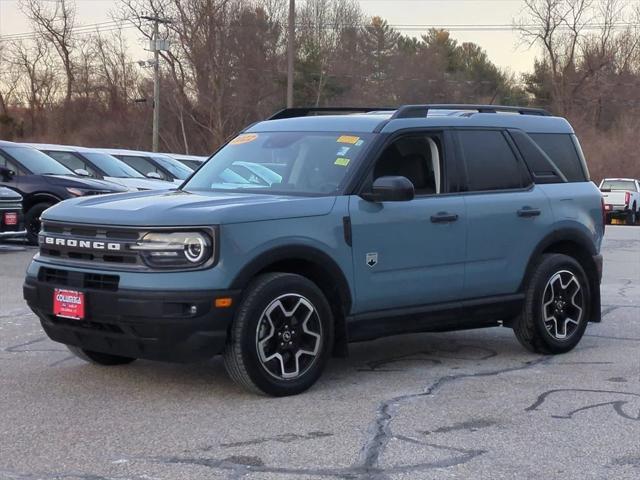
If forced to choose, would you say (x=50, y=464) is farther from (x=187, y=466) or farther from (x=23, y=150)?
(x=23, y=150)

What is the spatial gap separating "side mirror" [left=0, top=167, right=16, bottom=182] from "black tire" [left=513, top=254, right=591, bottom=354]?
37.3 ft

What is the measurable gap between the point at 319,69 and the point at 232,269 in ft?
181

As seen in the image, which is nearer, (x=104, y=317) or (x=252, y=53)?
(x=104, y=317)

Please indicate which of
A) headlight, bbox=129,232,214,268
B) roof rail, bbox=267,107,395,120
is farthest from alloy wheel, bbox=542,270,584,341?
headlight, bbox=129,232,214,268

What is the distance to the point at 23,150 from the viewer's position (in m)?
17.8

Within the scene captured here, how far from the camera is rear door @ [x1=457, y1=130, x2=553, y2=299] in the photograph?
7.57 meters

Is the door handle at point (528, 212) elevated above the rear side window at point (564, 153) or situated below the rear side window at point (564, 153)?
below

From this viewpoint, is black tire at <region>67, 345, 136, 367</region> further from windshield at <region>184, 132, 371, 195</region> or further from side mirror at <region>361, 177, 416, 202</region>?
side mirror at <region>361, 177, 416, 202</region>

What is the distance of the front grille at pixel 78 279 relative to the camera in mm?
6164

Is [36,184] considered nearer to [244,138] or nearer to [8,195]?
[8,195]

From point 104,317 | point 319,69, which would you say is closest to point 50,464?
point 104,317

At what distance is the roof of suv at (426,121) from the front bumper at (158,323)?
1.81 meters

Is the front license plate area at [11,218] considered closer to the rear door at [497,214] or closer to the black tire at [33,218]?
the black tire at [33,218]

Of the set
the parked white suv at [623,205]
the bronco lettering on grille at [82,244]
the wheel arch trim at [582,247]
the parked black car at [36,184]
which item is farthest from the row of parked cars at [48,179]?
the parked white suv at [623,205]
